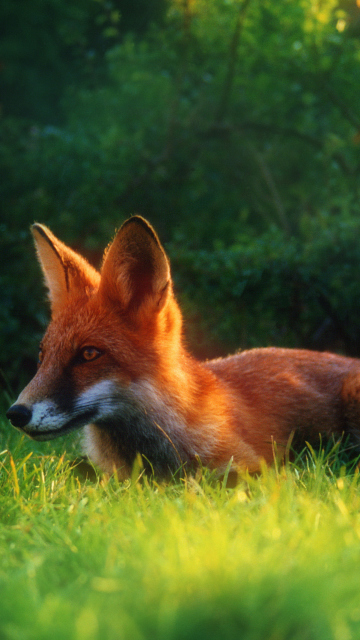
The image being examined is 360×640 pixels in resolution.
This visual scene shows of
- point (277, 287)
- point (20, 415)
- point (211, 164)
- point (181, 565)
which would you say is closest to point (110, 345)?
point (20, 415)

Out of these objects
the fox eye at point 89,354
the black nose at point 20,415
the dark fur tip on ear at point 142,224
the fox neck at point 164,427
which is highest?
the dark fur tip on ear at point 142,224

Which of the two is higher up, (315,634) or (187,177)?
(187,177)

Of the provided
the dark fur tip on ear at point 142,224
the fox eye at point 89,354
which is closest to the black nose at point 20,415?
the fox eye at point 89,354

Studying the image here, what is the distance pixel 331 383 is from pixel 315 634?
10.4ft

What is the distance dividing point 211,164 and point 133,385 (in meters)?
7.05

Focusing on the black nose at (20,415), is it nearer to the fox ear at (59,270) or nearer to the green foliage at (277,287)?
the fox ear at (59,270)

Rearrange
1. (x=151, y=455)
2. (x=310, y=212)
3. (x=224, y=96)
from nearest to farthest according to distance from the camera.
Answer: (x=151, y=455)
(x=224, y=96)
(x=310, y=212)

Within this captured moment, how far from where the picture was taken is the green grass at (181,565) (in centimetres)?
184

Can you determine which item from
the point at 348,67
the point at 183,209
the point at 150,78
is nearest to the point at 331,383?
the point at 183,209

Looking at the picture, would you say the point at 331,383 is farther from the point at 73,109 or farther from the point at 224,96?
the point at 73,109

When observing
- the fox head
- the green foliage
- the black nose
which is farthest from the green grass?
the green foliage

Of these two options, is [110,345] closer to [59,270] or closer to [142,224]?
[142,224]

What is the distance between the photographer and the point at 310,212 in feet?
34.0

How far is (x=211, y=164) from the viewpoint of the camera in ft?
33.6
